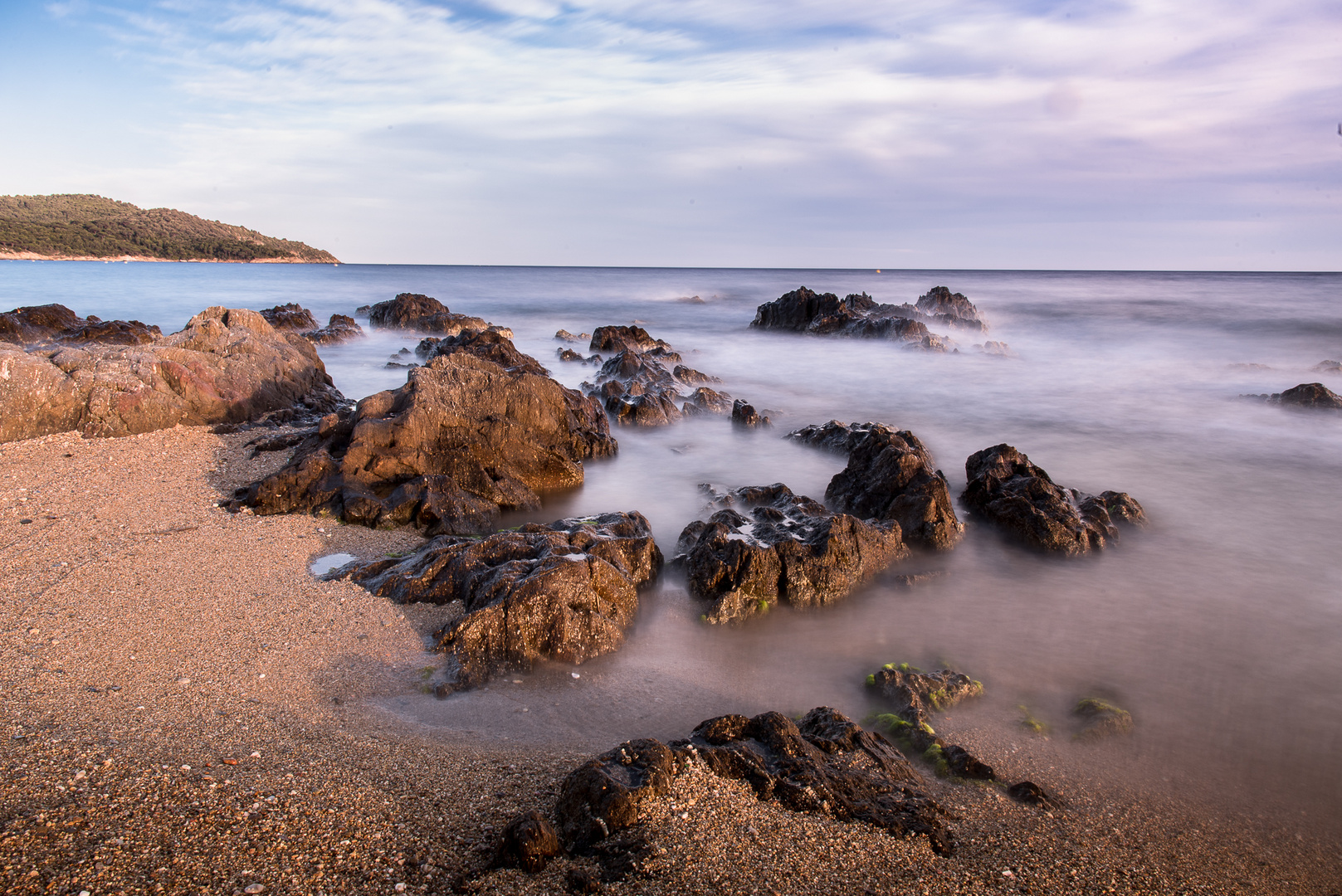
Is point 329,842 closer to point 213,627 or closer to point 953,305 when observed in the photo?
point 213,627

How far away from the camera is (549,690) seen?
15.3 feet

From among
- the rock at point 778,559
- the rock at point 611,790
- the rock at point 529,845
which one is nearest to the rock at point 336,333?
the rock at point 778,559

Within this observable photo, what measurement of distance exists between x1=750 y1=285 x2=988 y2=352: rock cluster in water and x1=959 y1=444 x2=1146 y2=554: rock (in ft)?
53.1

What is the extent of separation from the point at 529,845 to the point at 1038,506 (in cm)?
667

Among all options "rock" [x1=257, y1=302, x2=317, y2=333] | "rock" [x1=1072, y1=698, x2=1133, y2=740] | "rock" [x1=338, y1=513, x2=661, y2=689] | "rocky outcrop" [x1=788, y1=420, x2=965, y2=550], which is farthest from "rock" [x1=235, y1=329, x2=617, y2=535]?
"rock" [x1=257, y1=302, x2=317, y2=333]

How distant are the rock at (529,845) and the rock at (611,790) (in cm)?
12

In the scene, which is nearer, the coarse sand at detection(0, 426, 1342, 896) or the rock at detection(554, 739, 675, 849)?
the coarse sand at detection(0, 426, 1342, 896)

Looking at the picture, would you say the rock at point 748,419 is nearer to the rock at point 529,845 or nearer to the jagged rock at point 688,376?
the jagged rock at point 688,376

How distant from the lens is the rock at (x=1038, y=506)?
7.45m

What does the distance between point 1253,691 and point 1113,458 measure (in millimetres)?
6748

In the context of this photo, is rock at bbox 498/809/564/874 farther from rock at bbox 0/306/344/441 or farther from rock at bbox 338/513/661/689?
rock at bbox 0/306/344/441

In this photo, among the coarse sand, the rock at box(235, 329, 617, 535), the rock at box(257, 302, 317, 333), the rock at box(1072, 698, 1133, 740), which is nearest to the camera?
the coarse sand

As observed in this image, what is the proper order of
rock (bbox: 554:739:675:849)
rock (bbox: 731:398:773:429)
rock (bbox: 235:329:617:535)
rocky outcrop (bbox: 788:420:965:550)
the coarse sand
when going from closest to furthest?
1. the coarse sand
2. rock (bbox: 554:739:675:849)
3. rock (bbox: 235:329:617:535)
4. rocky outcrop (bbox: 788:420:965:550)
5. rock (bbox: 731:398:773:429)

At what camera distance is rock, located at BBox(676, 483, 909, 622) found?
6.06 metres
